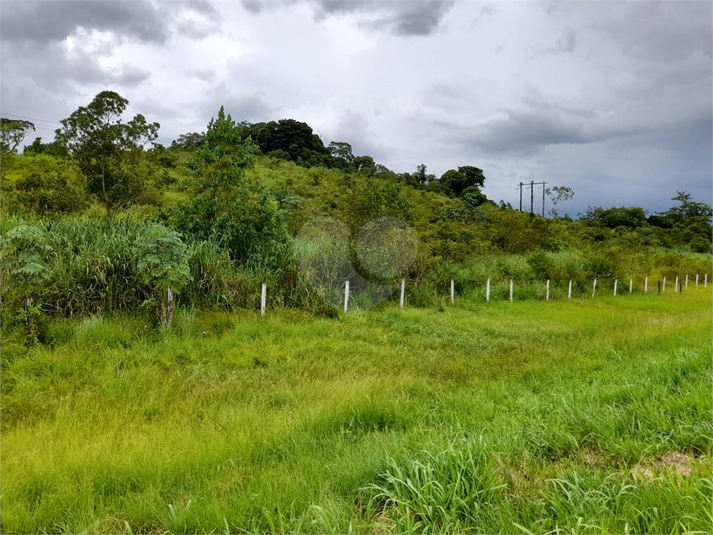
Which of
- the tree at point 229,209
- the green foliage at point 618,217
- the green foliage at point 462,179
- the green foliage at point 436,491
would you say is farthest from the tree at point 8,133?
the green foliage at point 618,217

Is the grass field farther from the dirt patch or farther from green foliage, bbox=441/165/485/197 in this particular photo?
green foliage, bbox=441/165/485/197

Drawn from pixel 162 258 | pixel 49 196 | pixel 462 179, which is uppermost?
pixel 462 179

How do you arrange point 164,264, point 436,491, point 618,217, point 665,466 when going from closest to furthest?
point 436,491
point 665,466
point 164,264
point 618,217

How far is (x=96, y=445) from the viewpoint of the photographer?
333cm

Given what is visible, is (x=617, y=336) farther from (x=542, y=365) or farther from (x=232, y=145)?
(x=232, y=145)

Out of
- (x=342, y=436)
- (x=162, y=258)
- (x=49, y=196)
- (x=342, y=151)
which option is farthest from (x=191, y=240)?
(x=342, y=151)

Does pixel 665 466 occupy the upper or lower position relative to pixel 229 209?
lower

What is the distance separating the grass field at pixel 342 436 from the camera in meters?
2.43

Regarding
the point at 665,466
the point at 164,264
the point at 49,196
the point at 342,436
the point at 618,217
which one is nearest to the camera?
the point at 665,466

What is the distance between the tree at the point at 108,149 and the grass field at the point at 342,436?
7.90 meters

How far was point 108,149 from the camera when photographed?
13234 mm

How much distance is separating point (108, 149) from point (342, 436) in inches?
526

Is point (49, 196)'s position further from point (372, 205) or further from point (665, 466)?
point (665, 466)

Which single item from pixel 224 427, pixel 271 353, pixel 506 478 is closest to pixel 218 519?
pixel 224 427
